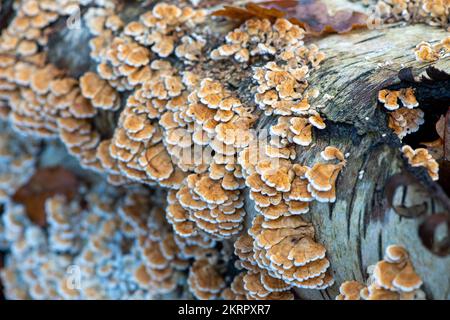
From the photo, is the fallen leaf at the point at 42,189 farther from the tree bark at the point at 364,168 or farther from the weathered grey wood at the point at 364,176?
the weathered grey wood at the point at 364,176

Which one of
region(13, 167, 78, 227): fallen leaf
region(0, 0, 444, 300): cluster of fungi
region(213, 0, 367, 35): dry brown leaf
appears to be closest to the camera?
region(0, 0, 444, 300): cluster of fungi

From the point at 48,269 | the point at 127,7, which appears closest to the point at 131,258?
the point at 48,269

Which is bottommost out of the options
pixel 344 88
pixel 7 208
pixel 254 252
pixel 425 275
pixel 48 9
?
pixel 7 208

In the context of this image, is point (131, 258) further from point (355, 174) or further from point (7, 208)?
point (355, 174)

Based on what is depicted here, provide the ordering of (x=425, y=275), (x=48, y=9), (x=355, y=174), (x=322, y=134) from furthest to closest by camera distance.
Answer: (x=48, y=9) < (x=322, y=134) < (x=355, y=174) < (x=425, y=275)

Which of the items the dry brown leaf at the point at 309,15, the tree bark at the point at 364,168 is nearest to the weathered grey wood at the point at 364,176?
the tree bark at the point at 364,168

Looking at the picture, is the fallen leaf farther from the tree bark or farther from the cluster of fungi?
the tree bark

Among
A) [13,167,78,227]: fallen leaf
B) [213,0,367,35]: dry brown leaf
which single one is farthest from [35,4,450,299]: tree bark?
[13,167,78,227]: fallen leaf
